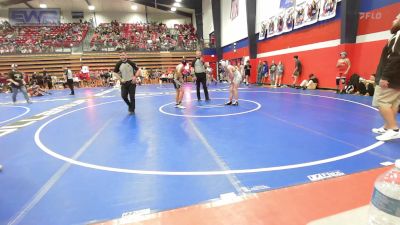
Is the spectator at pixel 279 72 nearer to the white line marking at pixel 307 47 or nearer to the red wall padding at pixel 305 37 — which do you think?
the white line marking at pixel 307 47

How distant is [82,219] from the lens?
2318 mm

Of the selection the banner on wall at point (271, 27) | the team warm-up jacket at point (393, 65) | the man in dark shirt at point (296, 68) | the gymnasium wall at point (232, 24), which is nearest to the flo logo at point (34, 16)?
the gymnasium wall at point (232, 24)

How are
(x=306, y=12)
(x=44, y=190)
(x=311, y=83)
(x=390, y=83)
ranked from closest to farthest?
(x=44, y=190) → (x=390, y=83) → (x=311, y=83) → (x=306, y=12)

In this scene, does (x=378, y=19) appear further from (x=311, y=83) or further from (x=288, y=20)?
(x=288, y=20)

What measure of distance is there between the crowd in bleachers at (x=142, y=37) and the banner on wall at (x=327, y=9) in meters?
17.2

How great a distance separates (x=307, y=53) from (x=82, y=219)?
13.8 m

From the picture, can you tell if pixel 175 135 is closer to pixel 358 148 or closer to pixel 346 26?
pixel 358 148

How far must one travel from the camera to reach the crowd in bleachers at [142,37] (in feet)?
86.4

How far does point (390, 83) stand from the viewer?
13.0ft

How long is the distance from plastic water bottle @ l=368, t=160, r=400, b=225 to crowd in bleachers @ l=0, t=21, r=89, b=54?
28477 mm

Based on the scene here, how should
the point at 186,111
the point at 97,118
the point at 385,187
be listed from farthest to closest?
the point at 186,111 → the point at 97,118 → the point at 385,187

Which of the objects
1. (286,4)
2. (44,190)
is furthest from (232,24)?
(44,190)

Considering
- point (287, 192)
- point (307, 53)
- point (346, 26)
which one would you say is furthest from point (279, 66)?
point (287, 192)

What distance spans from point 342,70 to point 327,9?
313 cm
